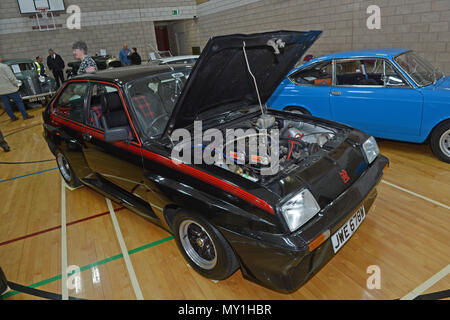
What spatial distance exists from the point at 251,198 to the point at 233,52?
1112 mm

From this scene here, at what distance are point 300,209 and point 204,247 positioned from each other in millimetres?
838

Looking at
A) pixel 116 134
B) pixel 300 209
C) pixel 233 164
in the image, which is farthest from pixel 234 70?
pixel 300 209

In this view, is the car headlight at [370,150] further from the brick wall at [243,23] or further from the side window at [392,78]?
the brick wall at [243,23]

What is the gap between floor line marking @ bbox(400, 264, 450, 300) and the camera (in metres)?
1.97

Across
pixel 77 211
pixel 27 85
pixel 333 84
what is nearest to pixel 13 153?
pixel 77 211

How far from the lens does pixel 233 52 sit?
2.18 m

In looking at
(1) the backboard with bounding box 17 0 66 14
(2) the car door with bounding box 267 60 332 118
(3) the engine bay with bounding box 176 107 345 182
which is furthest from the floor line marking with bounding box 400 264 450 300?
(1) the backboard with bounding box 17 0 66 14

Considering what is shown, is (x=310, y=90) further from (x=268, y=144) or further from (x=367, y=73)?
(x=268, y=144)


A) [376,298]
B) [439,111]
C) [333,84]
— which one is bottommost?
[376,298]

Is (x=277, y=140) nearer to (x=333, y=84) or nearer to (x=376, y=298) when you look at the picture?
(x=376, y=298)

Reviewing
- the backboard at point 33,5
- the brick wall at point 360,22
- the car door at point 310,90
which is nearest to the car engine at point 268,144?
the car door at point 310,90

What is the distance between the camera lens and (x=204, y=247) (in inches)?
87.8

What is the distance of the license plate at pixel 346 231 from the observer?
6.29 feet

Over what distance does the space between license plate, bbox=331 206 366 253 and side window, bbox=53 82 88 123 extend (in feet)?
8.67
